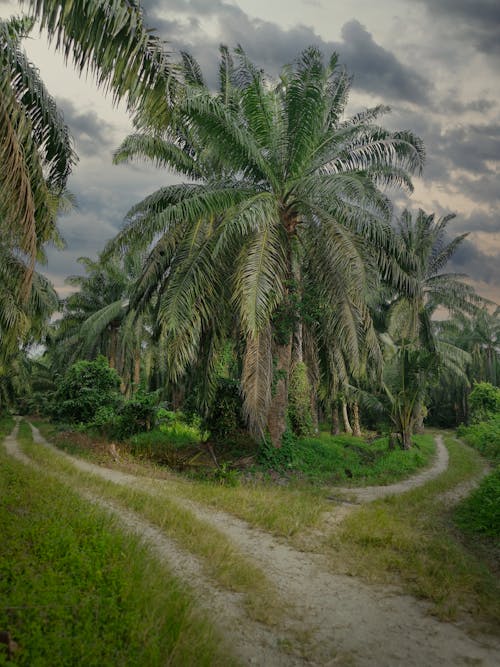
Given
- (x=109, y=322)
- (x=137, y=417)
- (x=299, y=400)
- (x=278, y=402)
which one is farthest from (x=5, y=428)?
(x=278, y=402)

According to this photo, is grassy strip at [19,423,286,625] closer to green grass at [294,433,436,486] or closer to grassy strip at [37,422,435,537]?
grassy strip at [37,422,435,537]

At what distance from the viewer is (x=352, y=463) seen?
47.5 ft

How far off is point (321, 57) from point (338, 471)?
1073cm

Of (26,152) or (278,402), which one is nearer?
(26,152)

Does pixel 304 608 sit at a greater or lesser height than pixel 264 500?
lesser

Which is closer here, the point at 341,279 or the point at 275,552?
the point at 275,552

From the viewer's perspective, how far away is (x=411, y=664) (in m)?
3.44

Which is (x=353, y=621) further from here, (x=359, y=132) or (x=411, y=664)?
(x=359, y=132)

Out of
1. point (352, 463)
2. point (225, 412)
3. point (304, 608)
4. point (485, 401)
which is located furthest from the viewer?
point (485, 401)

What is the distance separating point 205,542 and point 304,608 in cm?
178

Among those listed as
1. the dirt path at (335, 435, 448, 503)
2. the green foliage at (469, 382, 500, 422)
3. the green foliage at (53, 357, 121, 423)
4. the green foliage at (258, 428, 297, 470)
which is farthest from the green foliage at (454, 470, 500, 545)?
the green foliage at (469, 382, 500, 422)

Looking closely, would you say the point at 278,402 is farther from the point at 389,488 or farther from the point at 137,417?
the point at 137,417

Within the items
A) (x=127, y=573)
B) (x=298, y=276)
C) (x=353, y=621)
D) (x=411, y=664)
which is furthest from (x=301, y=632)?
(x=298, y=276)

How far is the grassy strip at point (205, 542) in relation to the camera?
4387mm
